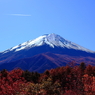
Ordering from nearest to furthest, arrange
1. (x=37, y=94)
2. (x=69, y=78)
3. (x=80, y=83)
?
1. (x=37, y=94)
2. (x=80, y=83)
3. (x=69, y=78)

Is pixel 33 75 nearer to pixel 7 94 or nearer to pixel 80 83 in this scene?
pixel 80 83

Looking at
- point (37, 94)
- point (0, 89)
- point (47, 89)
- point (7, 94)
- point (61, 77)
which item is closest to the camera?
point (37, 94)

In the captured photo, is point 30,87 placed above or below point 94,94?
above

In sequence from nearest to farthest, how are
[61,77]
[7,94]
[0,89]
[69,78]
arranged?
[7,94]
[0,89]
[69,78]
[61,77]

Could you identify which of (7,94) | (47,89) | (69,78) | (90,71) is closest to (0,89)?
(7,94)

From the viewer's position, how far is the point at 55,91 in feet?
61.0

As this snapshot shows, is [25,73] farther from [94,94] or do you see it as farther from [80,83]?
[94,94]

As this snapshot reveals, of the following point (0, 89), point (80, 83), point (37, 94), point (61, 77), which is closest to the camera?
point (37, 94)

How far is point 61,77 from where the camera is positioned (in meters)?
46.8

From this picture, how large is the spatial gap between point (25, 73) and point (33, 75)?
78.2 inches

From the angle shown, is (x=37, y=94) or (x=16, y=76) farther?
(x=16, y=76)

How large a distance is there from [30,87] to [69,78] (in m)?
28.7

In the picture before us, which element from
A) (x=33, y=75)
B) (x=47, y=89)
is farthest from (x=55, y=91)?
(x=33, y=75)

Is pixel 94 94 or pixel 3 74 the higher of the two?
pixel 3 74
